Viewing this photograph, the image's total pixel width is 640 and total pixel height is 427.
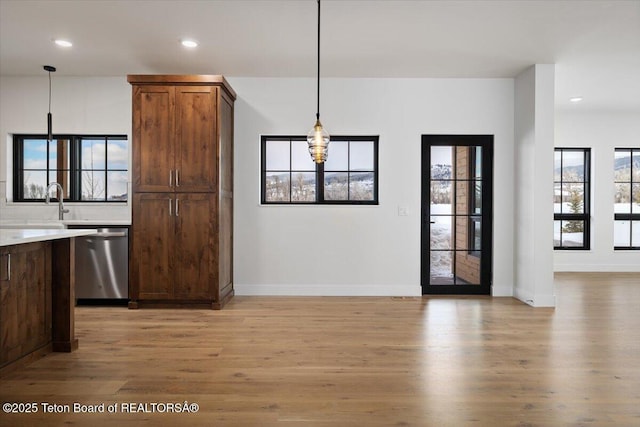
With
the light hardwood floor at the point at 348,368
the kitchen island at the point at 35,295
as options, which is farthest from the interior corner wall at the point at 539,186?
the kitchen island at the point at 35,295

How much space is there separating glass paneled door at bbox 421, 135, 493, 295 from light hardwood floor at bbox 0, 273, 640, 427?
31.5 inches

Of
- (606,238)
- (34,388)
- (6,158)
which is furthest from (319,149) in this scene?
(606,238)

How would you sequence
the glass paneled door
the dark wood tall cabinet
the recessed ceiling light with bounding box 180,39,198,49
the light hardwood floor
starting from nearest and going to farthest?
the light hardwood floor → the recessed ceiling light with bounding box 180,39,198,49 → the dark wood tall cabinet → the glass paneled door

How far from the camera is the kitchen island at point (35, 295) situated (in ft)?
8.86

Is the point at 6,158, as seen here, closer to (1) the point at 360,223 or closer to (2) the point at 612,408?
(1) the point at 360,223

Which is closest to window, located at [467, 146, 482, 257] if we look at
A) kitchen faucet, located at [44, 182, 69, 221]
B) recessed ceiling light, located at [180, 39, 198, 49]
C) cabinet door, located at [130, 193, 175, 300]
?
recessed ceiling light, located at [180, 39, 198, 49]

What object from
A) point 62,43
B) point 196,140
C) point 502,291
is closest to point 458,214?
point 502,291

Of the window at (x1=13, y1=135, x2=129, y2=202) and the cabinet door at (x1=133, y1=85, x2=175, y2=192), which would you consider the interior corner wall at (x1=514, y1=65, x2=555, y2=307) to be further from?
the window at (x1=13, y1=135, x2=129, y2=202)

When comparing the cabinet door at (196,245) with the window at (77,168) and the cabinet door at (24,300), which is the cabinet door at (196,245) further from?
the cabinet door at (24,300)

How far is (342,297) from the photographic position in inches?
205

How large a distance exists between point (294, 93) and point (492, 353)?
3.65m

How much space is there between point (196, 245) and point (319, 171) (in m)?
1.77

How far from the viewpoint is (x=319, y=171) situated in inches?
212

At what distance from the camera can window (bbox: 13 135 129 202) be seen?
5.32 m
